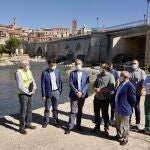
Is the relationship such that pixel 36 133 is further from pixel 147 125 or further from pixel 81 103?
pixel 147 125

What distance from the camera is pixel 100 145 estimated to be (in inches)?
320

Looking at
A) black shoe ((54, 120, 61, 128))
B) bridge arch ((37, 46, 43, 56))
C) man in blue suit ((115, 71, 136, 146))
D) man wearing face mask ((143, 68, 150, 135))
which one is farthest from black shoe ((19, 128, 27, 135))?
bridge arch ((37, 46, 43, 56))

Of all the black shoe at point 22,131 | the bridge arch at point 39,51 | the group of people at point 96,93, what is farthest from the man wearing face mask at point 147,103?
the bridge arch at point 39,51

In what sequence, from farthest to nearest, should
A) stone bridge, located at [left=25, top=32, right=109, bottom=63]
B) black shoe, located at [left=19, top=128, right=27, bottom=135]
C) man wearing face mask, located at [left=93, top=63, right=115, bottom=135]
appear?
stone bridge, located at [left=25, top=32, right=109, bottom=63] → black shoe, located at [left=19, top=128, right=27, bottom=135] → man wearing face mask, located at [left=93, top=63, right=115, bottom=135]

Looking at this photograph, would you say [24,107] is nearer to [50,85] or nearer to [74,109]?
[50,85]

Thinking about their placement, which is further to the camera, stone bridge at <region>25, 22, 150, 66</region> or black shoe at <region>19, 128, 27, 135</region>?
stone bridge at <region>25, 22, 150, 66</region>

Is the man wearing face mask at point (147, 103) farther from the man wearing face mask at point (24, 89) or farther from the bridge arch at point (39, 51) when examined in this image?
the bridge arch at point (39, 51)

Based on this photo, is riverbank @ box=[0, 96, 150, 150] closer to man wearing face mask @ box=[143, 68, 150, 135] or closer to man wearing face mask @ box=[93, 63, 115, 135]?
man wearing face mask @ box=[143, 68, 150, 135]

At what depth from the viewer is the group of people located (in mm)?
8211

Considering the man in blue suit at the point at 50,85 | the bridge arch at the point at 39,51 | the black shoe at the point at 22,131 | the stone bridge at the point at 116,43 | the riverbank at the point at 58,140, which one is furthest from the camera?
the bridge arch at the point at 39,51

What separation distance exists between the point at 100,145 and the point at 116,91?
1292mm

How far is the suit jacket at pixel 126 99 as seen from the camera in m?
8.13

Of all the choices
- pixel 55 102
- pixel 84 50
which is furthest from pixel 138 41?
pixel 55 102

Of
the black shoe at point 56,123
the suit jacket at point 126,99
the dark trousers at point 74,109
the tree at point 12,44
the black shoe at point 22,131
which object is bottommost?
the black shoe at point 22,131
